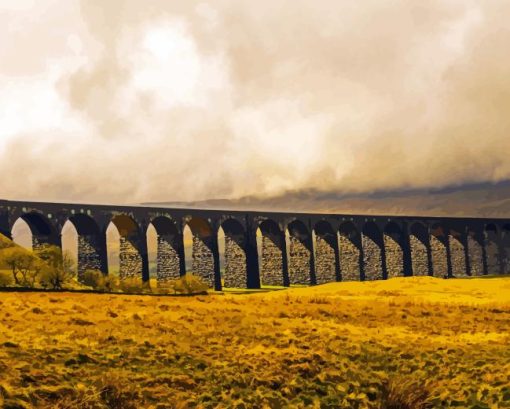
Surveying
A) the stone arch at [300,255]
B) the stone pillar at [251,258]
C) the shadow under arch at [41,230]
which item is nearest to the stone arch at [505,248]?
the stone arch at [300,255]

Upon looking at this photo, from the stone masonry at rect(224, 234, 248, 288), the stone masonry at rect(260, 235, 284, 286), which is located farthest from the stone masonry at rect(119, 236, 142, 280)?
the stone masonry at rect(260, 235, 284, 286)

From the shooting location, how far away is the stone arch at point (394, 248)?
287 feet

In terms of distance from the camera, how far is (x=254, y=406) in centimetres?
941

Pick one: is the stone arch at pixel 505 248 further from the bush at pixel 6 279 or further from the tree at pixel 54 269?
the bush at pixel 6 279

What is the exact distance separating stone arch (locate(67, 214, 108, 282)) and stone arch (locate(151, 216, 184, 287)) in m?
6.81

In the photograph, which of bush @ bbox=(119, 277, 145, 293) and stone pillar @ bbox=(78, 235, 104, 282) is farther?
stone pillar @ bbox=(78, 235, 104, 282)

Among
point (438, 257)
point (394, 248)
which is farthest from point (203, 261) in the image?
point (438, 257)

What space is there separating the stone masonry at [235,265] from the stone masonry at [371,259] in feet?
67.1

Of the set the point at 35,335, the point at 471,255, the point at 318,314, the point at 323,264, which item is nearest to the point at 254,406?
the point at 35,335

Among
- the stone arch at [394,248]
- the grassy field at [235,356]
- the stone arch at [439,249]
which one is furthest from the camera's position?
the stone arch at [439,249]

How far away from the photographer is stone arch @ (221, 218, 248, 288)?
68.2 metres

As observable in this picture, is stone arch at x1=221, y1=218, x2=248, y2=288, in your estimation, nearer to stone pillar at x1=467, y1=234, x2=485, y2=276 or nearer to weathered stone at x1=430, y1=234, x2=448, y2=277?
weathered stone at x1=430, y1=234, x2=448, y2=277

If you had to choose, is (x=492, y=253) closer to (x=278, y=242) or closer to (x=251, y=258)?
(x=278, y=242)

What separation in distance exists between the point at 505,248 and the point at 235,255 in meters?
59.9
